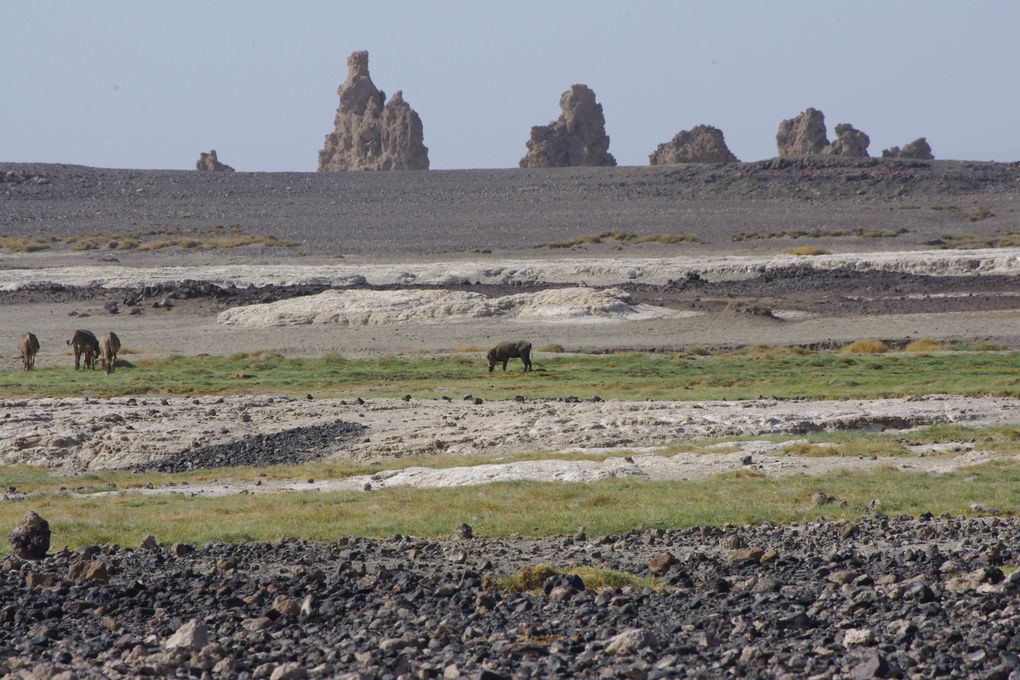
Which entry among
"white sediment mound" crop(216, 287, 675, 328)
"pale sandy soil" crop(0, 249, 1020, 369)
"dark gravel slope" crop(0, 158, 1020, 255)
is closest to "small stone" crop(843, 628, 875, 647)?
"pale sandy soil" crop(0, 249, 1020, 369)

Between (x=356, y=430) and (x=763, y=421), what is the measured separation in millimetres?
7585

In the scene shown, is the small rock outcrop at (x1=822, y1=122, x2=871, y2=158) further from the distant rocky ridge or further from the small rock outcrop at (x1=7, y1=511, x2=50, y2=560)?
the small rock outcrop at (x1=7, y1=511, x2=50, y2=560)

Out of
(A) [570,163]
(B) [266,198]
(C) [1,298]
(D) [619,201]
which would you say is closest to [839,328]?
(C) [1,298]

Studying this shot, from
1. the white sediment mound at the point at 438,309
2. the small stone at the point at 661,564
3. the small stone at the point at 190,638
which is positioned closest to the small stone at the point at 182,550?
the small stone at the point at 190,638

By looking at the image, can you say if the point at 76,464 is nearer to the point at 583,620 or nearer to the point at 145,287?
the point at 583,620

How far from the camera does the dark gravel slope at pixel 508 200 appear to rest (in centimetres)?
8969

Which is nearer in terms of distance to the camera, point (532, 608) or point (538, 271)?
point (532, 608)

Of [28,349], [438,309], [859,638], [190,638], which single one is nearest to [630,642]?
[859,638]

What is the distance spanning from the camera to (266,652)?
1065 cm

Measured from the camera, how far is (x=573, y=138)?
129 meters

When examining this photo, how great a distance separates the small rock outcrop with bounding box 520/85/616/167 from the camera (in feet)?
420

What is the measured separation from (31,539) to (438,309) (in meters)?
37.4

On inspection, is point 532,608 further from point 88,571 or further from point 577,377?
point 577,377

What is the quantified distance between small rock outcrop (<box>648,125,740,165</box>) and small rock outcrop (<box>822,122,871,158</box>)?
868 centimetres
